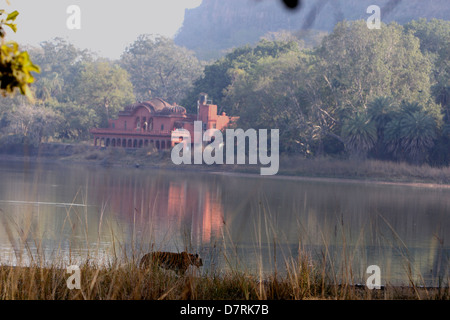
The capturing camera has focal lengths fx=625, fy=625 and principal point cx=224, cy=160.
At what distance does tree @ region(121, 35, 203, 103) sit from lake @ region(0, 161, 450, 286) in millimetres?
35733

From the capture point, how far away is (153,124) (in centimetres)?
4481

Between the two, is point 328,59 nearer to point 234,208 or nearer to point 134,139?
point 134,139

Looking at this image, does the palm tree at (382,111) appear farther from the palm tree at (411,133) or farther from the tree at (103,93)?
the tree at (103,93)

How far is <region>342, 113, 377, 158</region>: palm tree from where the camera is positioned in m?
Answer: 30.5

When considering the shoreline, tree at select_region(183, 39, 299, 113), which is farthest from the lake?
tree at select_region(183, 39, 299, 113)

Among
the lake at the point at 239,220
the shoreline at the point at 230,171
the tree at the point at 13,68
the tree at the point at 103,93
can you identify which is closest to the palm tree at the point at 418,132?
the shoreline at the point at 230,171

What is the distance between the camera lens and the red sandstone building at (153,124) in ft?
139

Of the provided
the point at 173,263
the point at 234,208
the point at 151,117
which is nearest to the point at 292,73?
the point at 151,117

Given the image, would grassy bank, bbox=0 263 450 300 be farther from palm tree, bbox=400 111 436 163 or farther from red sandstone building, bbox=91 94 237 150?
red sandstone building, bbox=91 94 237 150

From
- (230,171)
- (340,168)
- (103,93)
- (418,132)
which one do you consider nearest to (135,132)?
(103,93)

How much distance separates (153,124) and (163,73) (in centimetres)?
2167

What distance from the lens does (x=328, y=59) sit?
33531mm

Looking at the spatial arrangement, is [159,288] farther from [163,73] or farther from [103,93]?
[163,73]

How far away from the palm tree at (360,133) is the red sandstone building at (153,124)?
11905 millimetres
